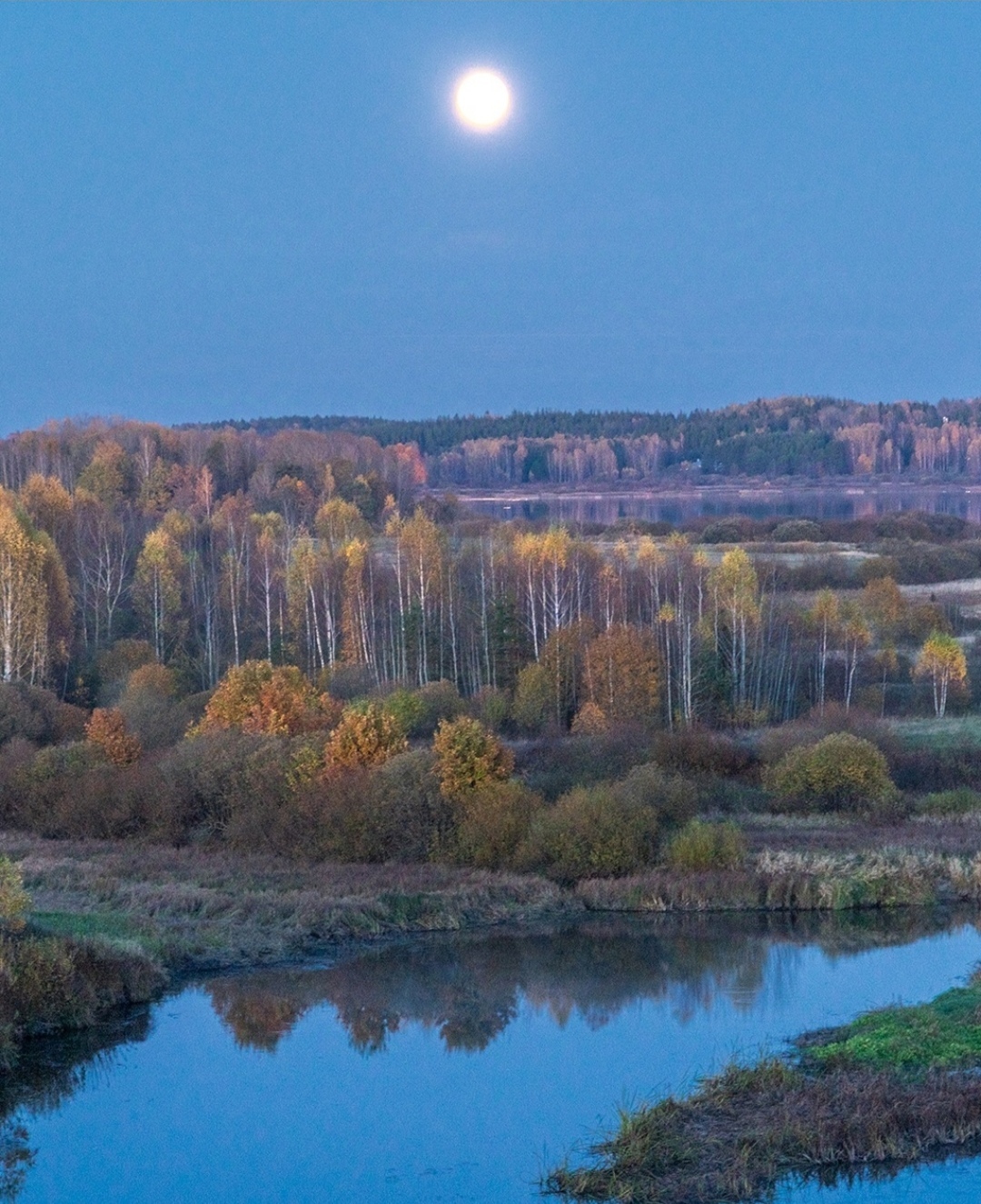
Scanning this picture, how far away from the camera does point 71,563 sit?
183 ft

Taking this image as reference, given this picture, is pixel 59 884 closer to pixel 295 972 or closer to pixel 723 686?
pixel 295 972

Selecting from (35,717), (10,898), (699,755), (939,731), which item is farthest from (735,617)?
(10,898)

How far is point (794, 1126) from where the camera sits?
13914 millimetres

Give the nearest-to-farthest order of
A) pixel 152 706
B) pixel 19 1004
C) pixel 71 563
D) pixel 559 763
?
pixel 19 1004 → pixel 559 763 → pixel 152 706 → pixel 71 563

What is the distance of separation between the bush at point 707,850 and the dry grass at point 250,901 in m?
2.26

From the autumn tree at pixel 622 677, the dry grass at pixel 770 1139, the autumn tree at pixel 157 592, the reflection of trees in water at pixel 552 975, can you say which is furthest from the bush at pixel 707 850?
the autumn tree at pixel 157 592

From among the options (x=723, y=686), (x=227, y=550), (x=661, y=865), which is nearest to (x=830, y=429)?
(x=227, y=550)

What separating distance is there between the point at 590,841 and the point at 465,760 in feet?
10.2

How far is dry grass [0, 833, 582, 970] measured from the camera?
22.2 metres

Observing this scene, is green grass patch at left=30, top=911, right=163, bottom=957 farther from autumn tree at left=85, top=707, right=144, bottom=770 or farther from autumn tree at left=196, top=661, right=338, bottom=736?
autumn tree at left=85, top=707, right=144, bottom=770

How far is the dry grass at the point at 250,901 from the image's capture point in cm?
2219

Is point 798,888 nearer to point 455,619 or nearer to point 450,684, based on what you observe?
point 450,684

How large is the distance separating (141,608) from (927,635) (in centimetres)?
2749

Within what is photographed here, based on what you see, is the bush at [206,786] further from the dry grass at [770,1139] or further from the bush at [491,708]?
the dry grass at [770,1139]
